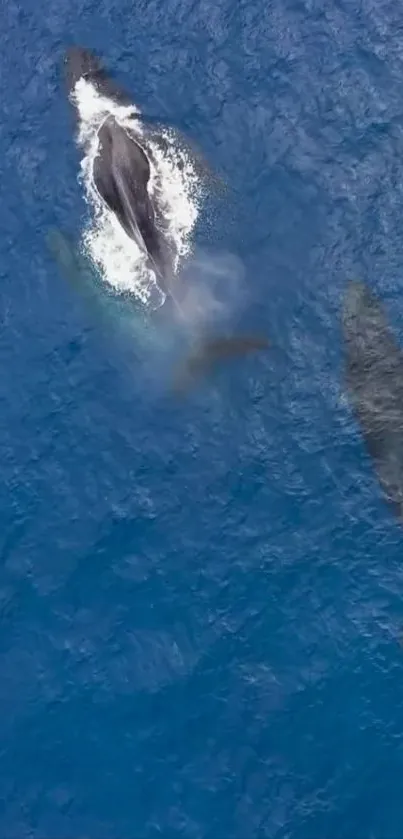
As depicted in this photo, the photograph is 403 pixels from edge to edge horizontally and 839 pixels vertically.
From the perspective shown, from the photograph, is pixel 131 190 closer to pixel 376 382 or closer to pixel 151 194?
pixel 151 194

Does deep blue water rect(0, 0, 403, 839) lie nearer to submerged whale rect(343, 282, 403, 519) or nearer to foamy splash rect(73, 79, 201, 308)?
submerged whale rect(343, 282, 403, 519)

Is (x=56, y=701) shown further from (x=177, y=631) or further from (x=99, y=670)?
(x=177, y=631)

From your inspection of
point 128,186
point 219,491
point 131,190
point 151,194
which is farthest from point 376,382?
point 128,186

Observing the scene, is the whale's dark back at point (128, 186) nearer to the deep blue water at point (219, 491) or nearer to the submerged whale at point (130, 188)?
the submerged whale at point (130, 188)

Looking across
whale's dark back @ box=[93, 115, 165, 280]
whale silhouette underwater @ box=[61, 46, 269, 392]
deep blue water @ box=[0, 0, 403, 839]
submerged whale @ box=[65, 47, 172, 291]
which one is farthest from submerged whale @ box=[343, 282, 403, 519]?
whale's dark back @ box=[93, 115, 165, 280]

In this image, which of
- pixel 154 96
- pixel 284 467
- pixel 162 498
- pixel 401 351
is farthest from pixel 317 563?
pixel 154 96

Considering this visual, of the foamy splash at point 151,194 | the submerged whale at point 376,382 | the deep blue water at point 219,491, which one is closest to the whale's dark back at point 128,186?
the foamy splash at point 151,194
